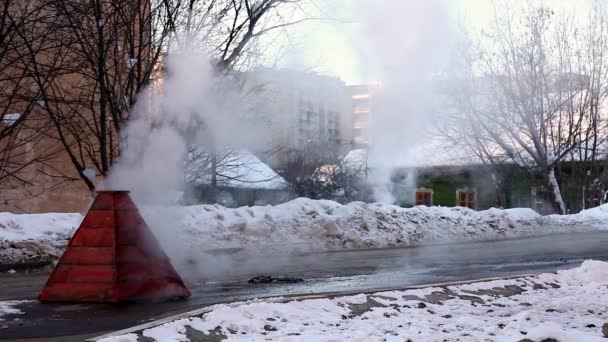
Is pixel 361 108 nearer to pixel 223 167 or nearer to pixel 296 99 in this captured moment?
pixel 296 99

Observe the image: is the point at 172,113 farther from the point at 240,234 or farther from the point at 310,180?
the point at 310,180

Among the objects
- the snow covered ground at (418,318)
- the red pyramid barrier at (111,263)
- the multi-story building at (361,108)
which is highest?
the multi-story building at (361,108)

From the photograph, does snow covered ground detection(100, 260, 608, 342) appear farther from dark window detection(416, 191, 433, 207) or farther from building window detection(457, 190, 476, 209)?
building window detection(457, 190, 476, 209)

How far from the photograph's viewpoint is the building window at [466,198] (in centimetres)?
4944

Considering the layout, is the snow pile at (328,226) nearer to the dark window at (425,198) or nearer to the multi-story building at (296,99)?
the multi-story building at (296,99)

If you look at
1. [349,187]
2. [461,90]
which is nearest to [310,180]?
[349,187]

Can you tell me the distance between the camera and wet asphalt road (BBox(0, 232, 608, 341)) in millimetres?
7754

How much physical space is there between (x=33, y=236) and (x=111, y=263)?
867 centimetres

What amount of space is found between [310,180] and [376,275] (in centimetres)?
2796

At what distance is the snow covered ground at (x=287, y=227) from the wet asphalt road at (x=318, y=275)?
1439mm

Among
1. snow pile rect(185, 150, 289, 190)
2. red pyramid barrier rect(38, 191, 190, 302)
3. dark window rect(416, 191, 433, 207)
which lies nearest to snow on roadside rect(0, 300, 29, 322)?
red pyramid barrier rect(38, 191, 190, 302)

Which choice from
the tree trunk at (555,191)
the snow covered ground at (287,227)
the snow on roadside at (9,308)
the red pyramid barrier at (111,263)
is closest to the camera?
the snow on roadside at (9,308)

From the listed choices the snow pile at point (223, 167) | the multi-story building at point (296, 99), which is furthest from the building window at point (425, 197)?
the multi-story building at point (296, 99)

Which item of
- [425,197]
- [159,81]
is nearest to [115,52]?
[159,81]
